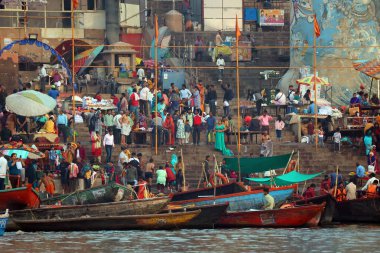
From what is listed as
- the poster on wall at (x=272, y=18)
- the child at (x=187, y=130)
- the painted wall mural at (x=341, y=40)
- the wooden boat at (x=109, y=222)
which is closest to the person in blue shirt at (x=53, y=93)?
the child at (x=187, y=130)

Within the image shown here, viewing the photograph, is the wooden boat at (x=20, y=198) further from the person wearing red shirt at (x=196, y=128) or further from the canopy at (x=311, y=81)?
the canopy at (x=311, y=81)

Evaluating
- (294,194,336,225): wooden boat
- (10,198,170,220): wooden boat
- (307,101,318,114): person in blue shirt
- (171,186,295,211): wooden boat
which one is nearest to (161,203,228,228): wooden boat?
(10,198,170,220): wooden boat

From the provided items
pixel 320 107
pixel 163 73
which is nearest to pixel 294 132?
Result: pixel 320 107

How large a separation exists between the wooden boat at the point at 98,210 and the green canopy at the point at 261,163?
18.4 feet

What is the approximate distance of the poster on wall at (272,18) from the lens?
82.1 m

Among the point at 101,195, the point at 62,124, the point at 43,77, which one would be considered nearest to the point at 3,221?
the point at 101,195

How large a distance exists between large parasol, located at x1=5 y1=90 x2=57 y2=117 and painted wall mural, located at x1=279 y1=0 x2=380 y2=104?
1392 cm

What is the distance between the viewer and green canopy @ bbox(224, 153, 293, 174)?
60250 millimetres

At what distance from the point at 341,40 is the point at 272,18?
6.56 metres

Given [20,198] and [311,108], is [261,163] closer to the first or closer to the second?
[311,108]

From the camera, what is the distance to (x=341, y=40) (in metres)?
76.2

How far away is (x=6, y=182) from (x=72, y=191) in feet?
11.5

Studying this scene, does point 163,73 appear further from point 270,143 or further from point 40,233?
point 40,233

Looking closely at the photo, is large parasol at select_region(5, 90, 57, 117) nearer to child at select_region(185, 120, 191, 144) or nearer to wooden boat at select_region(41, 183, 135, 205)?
child at select_region(185, 120, 191, 144)
